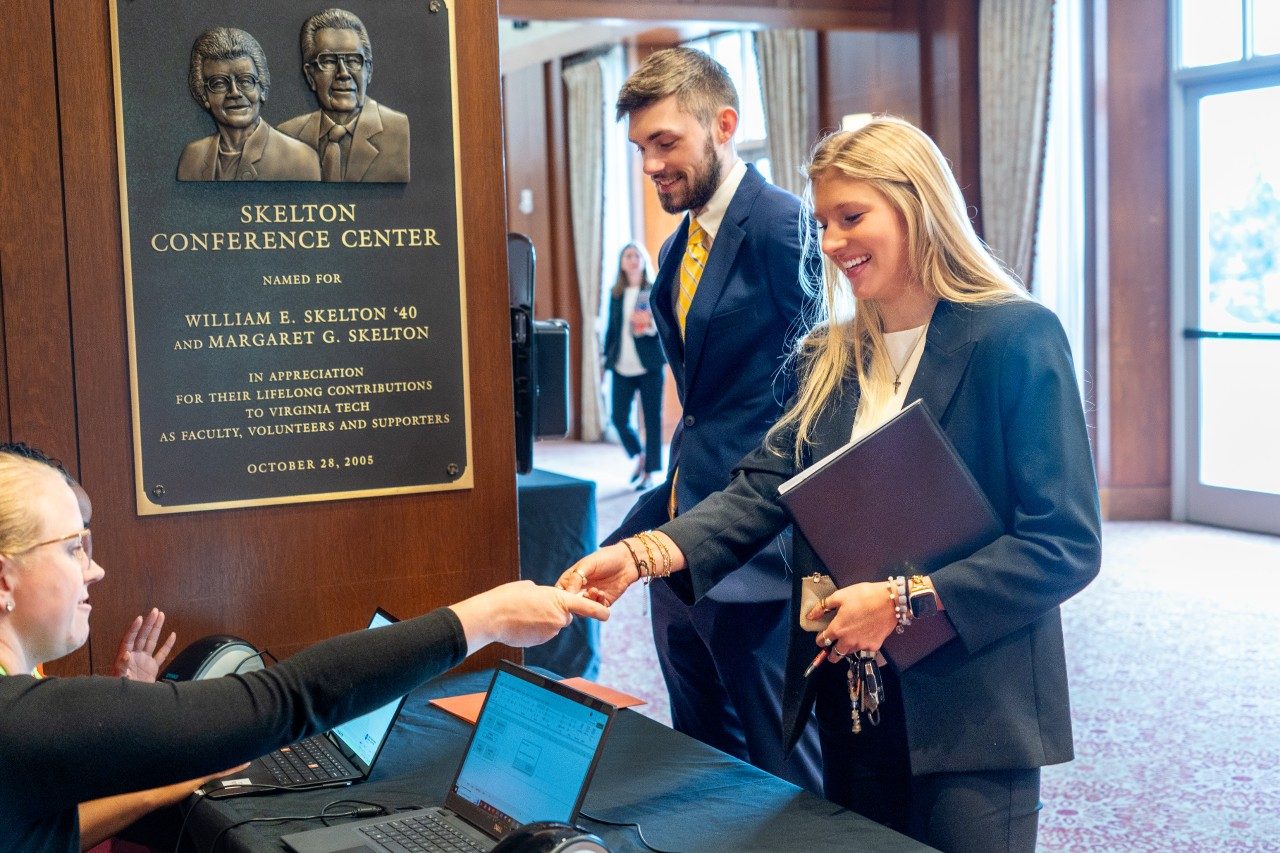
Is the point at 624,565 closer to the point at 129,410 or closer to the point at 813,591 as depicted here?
the point at 813,591

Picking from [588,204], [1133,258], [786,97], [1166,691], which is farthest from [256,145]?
[588,204]

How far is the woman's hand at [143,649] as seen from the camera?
7.34 ft

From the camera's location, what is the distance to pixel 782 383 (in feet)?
8.62

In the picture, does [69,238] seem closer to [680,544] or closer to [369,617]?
[369,617]

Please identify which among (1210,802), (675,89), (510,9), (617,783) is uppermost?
(510,9)

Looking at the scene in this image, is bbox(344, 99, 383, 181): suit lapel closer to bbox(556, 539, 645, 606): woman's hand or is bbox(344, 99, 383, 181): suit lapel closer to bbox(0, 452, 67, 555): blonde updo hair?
bbox(556, 539, 645, 606): woman's hand

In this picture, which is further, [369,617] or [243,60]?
[369,617]

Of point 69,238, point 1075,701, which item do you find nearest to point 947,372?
point 69,238

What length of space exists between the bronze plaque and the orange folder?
0.41m

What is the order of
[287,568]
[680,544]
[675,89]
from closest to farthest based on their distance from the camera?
[680,544]
[287,568]
[675,89]

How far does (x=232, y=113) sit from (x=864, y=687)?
1452 mm

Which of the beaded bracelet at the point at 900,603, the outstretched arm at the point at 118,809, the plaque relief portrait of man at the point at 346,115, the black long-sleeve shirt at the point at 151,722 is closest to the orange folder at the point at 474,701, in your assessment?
Result: the outstretched arm at the point at 118,809

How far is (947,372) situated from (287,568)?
1293mm

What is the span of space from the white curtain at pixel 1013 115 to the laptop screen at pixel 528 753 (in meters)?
6.46
